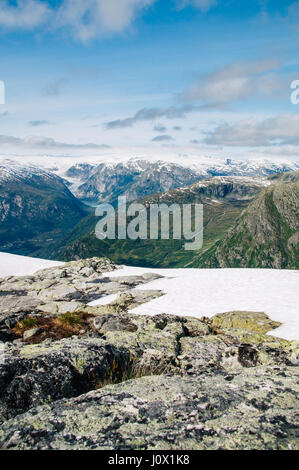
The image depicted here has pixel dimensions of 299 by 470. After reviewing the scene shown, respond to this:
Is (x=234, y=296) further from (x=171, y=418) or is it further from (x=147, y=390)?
(x=171, y=418)

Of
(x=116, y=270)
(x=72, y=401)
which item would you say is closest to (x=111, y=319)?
(x=72, y=401)

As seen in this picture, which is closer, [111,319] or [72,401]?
[72,401]

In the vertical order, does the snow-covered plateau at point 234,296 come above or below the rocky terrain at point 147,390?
below

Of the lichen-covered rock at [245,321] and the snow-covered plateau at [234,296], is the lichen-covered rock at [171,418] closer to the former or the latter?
the lichen-covered rock at [245,321]

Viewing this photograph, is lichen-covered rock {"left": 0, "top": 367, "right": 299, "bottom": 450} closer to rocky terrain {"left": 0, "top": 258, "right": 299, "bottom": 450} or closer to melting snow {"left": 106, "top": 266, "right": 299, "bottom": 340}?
rocky terrain {"left": 0, "top": 258, "right": 299, "bottom": 450}

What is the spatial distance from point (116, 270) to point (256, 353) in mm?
30216

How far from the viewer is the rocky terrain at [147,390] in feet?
16.8

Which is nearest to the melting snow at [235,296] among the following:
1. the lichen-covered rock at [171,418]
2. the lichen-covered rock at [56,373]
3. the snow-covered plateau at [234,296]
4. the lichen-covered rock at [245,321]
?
the snow-covered plateau at [234,296]

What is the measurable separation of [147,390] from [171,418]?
144 centimetres

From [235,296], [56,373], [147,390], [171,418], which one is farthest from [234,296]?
[171,418]

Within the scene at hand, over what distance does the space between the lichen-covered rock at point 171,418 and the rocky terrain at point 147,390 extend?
20mm

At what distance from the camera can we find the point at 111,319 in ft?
51.4

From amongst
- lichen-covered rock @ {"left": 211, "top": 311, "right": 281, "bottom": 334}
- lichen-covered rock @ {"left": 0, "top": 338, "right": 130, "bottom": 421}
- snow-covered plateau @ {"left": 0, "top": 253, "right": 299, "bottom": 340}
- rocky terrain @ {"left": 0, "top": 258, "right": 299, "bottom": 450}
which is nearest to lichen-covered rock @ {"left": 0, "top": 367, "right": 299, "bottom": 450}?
rocky terrain @ {"left": 0, "top": 258, "right": 299, "bottom": 450}

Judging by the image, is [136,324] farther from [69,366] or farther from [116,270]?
[116,270]
